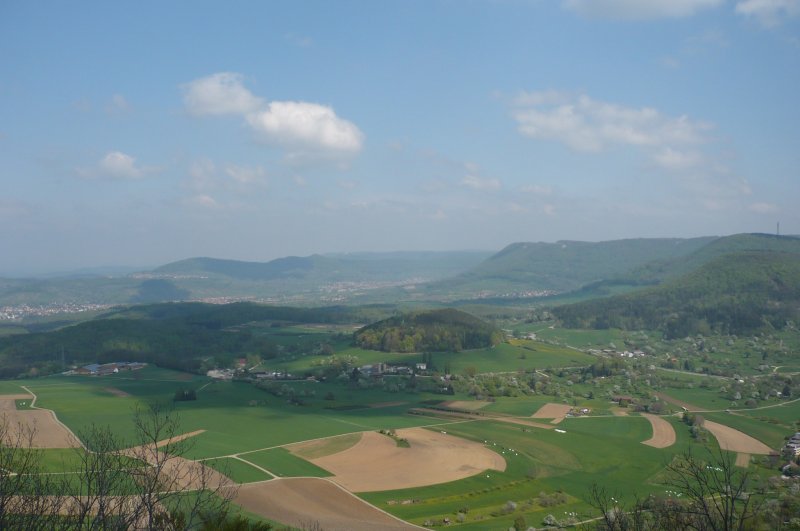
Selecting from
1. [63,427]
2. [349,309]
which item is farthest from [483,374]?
[349,309]

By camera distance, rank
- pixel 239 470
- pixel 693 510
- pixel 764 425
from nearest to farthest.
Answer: pixel 693 510
pixel 239 470
pixel 764 425

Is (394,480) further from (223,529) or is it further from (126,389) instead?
(126,389)

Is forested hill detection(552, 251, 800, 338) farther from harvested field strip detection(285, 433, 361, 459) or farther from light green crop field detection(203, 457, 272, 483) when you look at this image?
light green crop field detection(203, 457, 272, 483)

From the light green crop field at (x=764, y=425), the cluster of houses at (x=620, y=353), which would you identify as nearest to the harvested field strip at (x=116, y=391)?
the light green crop field at (x=764, y=425)

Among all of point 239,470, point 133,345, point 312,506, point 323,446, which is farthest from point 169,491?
point 133,345

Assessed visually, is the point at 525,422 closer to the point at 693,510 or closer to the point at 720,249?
the point at 693,510
